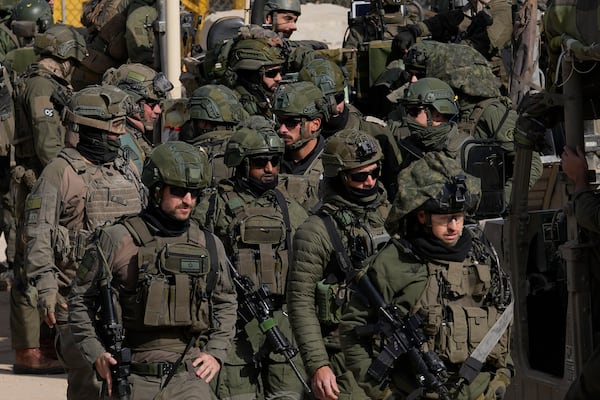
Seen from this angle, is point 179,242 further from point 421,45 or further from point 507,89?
point 507,89

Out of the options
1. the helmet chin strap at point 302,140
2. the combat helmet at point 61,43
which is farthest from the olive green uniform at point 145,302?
the combat helmet at point 61,43

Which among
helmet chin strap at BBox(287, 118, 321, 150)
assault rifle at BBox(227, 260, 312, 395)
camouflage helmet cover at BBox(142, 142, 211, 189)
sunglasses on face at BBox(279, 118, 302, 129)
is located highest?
camouflage helmet cover at BBox(142, 142, 211, 189)

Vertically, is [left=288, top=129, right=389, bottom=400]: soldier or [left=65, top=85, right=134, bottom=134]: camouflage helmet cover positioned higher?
[left=65, top=85, right=134, bottom=134]: camouflage helmet cover

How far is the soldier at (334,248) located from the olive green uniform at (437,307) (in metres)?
0.78

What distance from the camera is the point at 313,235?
9578mm

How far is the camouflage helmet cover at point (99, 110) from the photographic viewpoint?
35.6ft

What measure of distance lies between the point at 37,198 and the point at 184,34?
757 cm

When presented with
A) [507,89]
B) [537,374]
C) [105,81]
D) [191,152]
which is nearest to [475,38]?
[507,89]

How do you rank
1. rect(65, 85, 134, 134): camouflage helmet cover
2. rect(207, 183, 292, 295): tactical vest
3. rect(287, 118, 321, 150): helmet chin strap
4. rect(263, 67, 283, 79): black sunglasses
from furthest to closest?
1. rect(263, 67, 283, 79): black sunglasses
2. rect(287, 118, 321, 150): helmet chin strap
3. rect(65, 85, 134, 134): camouflage helmet cover
4. rect(207, 183, 292, 295): tactical vest

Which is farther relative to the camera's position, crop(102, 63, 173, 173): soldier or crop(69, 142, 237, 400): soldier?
crop(102, 63, 173, 173): soldier

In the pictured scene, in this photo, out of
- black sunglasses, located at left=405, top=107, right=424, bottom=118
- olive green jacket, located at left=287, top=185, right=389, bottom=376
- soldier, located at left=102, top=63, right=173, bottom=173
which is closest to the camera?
olive green jacket, located at left=287, top=185, right=389, bottom=376

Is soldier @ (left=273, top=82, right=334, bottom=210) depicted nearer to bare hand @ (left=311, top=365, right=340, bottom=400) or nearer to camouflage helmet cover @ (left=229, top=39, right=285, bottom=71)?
camouflage helmet cover @ (left=229, top=39, right=285, bottom=71)

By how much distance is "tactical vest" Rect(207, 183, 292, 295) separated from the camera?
33.7ft

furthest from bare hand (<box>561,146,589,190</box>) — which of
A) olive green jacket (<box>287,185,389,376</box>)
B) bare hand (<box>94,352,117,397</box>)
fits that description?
bare hand (<box>94,352,117,397</box>)
